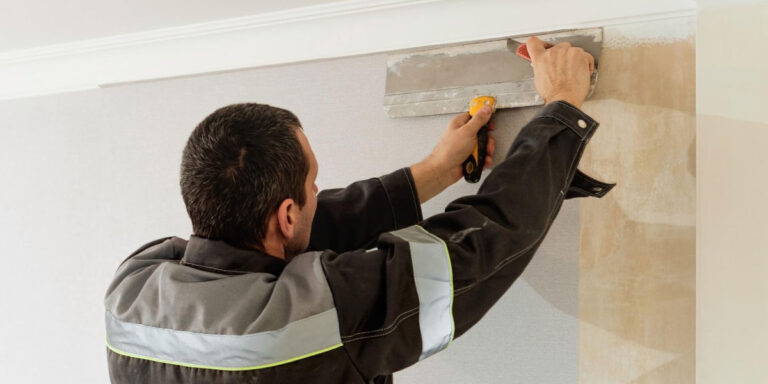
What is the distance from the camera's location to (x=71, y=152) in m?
2.50

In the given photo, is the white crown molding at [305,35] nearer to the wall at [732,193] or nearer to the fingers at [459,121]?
the fingers at [459,121]

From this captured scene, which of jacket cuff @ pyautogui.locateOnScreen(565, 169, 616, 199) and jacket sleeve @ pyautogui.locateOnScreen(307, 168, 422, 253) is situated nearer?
jacket cuff @ pyautogui.locateOnScreen(565, 169, 616, 199)

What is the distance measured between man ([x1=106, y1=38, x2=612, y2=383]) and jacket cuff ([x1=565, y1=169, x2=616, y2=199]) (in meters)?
0.09

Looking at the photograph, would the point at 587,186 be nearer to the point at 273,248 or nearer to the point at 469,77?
the point at 469,77

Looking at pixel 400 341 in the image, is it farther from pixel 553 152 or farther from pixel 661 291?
pixel 661 291

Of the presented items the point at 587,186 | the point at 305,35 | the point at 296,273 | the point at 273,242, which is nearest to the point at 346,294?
the point at 296,273

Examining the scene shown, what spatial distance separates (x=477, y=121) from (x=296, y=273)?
0.64 metres

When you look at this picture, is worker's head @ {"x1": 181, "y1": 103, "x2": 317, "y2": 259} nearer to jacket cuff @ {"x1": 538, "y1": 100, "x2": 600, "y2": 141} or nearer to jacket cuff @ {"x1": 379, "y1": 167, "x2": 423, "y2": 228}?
jacket cuff @ {"x1": 379, "y1": 167, "x2": 423, "y2": 228}

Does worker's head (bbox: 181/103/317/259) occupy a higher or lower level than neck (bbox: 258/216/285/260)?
higher

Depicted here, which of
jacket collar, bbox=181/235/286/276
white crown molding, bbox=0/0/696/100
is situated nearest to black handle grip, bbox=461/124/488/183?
white crown molding, bbox=0/0/696/100

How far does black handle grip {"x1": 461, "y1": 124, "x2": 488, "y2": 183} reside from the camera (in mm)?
1650

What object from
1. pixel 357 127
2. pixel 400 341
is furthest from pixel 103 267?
pixel 400 341

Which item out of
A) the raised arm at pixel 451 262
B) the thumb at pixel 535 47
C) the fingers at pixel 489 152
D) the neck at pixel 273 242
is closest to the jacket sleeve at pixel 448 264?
the raised arm at pixel 451 262

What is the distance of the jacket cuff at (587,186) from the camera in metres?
1.39
